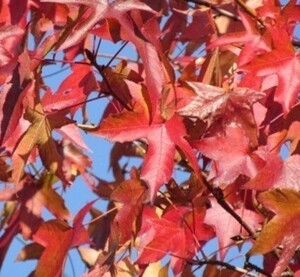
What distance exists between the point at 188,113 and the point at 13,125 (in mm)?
222

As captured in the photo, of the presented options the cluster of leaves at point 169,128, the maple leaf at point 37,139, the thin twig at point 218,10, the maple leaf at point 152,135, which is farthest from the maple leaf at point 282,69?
the thin twig at point 218,10

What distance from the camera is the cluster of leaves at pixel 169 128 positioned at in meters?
1.28

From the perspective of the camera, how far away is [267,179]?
1267mm

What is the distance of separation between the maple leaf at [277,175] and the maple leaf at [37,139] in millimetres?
290

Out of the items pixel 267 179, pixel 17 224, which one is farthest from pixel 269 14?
pixel 17 224

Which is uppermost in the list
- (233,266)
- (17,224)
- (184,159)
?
(184,159)

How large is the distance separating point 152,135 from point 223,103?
0.37 ft

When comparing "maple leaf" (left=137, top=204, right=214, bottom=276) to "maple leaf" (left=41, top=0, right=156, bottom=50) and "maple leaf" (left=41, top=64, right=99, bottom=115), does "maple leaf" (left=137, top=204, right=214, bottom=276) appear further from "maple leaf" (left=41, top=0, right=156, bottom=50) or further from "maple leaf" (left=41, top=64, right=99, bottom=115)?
"maple leaf" (left=41, top=0, right=156, bottom=50)

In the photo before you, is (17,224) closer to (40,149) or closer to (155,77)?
(40,149)

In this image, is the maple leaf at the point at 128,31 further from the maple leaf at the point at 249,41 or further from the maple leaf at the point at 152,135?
the maple leaf at the point at 249,41

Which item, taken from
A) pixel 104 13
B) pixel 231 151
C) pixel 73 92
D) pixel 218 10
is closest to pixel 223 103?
pixel 231 151

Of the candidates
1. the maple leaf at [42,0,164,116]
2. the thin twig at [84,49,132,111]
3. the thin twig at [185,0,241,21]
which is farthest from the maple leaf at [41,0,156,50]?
the thin twig at [185,0,241,21]

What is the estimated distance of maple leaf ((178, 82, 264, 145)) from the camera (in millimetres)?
1277

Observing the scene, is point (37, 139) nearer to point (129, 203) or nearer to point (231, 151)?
point (129, 203)
